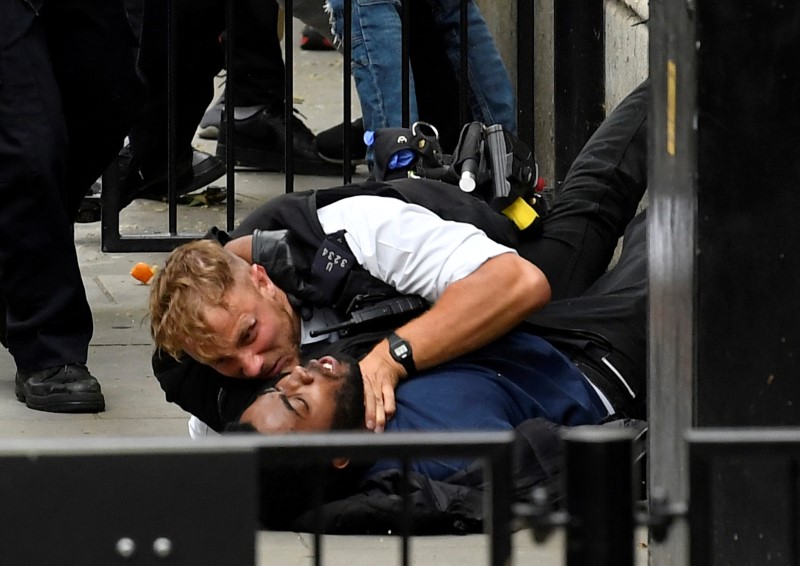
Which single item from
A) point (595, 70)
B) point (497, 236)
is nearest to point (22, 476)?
point (497, 236)

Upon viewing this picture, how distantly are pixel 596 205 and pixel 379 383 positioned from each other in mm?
1195

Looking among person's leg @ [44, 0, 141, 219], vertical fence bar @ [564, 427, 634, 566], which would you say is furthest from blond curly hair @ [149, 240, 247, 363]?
vertical fence bar @ [564, 427, 634, 566]

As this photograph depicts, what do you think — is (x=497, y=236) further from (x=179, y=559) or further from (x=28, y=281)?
(x=179, y=559)

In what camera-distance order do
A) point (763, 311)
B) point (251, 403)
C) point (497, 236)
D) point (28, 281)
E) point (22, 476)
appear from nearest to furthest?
point (22, 476), point (763, 311), point (251, 403), point (497, 236), point (28, 281)

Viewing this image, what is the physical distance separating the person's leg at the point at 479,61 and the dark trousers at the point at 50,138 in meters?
1.51

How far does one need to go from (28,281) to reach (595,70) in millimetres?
2305

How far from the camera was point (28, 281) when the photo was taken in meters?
4.55

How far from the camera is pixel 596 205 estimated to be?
468 cm

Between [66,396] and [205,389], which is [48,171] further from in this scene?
[205,389]

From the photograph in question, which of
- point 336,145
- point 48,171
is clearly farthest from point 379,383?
point 336,145

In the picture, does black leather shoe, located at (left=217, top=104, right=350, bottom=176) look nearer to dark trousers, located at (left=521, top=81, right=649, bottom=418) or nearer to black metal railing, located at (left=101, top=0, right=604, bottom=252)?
black metal railing, located at (left=101, top=0, right=604, bottom=252)

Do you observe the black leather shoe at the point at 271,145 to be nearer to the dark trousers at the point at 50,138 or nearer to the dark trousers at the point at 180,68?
the dark trousers at the point at 180,68

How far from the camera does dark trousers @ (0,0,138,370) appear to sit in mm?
4441

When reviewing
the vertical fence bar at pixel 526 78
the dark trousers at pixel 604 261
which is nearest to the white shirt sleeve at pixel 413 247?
the dark trousers at pixel 604 261
